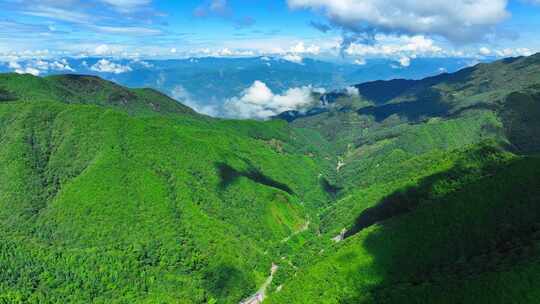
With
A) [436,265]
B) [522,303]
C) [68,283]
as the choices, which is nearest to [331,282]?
[436,265]

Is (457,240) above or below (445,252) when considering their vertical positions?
above

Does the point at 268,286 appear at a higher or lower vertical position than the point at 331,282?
lower

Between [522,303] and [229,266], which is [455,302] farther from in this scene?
[229,266]

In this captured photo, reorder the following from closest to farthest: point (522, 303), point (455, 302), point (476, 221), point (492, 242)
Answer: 1. point (522, 303)
2. point (455, 302)
3. point (492, 242)
4. point (476, 221)

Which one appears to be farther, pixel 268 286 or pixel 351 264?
pixel 268 286

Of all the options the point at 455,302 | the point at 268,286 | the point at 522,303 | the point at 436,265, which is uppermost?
the point at 522,303

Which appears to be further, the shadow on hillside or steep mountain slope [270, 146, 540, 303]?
the shadow on hillside

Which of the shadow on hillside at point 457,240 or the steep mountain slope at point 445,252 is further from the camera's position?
the shadow on hillside at point 457,240

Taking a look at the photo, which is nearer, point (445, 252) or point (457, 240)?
point (445, 252)
